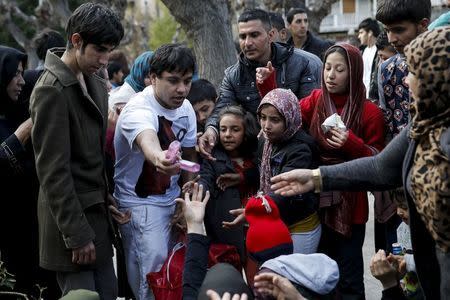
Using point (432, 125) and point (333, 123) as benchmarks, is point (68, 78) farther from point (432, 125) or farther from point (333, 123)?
point (432, 125)

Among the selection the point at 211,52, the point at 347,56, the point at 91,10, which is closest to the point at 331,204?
the point at 347,56

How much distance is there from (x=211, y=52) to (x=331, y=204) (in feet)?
19.0

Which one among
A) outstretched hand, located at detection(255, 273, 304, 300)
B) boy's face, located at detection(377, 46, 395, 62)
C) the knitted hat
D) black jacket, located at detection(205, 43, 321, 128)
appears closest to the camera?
outstretched hand, located at detection(255, 273, 304, 300)

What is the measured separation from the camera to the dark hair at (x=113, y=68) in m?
9.20

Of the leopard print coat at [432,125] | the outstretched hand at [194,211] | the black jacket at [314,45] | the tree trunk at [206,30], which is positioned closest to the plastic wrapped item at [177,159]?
the outstretched hand at [194,211]

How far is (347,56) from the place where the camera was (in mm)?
4688

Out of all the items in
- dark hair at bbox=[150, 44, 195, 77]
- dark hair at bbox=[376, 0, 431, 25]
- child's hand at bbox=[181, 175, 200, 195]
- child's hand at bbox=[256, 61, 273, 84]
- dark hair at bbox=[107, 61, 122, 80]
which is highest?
dark hair at bbox=[376, 0, 431, 25]

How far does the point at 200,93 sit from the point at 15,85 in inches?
62.4

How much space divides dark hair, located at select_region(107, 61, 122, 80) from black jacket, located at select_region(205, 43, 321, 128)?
161 inches

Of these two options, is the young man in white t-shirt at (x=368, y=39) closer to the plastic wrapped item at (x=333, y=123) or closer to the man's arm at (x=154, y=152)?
the plastic wrapped item at (x=333, y=123)

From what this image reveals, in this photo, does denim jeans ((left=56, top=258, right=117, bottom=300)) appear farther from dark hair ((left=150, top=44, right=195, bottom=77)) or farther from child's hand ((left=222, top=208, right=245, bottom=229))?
dark hair ((left=150, top=44, right=195, bottom=77))

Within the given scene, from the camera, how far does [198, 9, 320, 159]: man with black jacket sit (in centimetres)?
525

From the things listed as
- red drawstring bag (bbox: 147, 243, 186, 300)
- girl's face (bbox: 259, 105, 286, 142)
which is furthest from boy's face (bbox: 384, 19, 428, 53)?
red drawstring bag (bbox: 147, 243, 186, 300)

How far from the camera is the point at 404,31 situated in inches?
174
